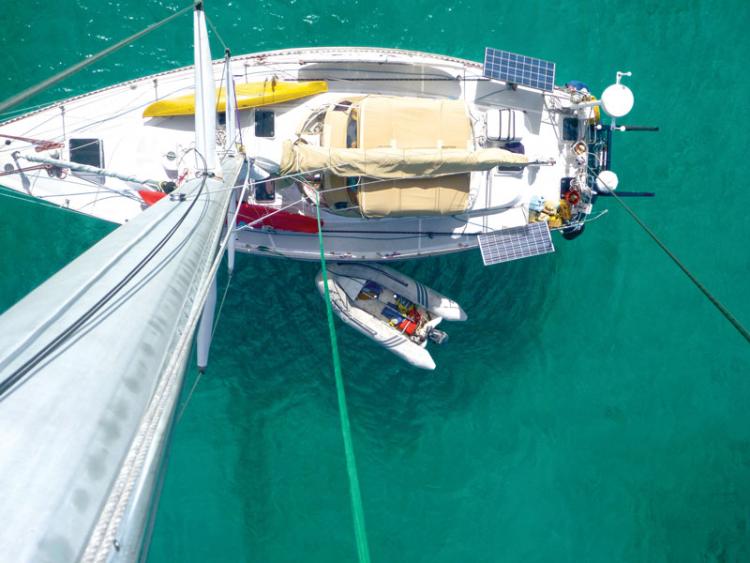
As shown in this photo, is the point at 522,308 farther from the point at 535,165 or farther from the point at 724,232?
the point at 724,232

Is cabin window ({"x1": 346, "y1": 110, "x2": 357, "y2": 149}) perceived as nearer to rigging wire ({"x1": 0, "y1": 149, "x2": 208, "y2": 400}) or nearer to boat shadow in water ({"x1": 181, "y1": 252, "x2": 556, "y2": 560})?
boat shadow in water ({"x1": 181, "y1": 252, "x2": 556, "y2": 560})

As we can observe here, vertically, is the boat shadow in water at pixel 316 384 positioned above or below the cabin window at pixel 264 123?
below

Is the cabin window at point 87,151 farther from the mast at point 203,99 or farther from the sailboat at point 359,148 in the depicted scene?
the mast at point 203,99

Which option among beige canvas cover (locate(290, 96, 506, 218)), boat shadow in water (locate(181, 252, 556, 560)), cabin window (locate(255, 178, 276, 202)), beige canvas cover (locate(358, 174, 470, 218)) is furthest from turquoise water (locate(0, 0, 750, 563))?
beige canvas cover (locate(290, 96, 506, 218))

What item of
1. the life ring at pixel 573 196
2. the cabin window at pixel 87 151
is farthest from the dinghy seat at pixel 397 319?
the cabin window at pixel 87 151

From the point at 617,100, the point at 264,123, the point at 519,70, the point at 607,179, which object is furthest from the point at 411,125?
the point at 607,179
